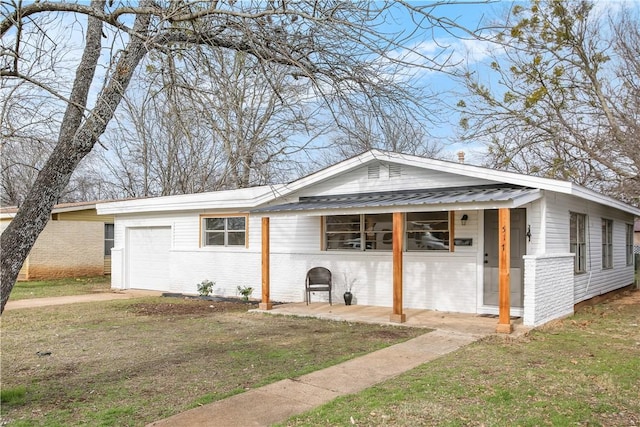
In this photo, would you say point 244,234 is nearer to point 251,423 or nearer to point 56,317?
point 56,317

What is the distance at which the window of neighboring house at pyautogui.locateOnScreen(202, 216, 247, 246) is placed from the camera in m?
14.0

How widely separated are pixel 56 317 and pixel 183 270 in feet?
15.4

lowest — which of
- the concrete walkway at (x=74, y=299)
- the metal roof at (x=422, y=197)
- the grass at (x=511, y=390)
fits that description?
the concrete walkway at (x=74, y=299)

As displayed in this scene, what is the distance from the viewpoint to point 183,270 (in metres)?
15.1

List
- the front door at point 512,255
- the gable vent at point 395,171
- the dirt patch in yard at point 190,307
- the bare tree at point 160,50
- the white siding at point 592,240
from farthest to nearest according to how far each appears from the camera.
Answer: the gable vent at point 395,171
the dirt patch in yard at point 190,307
the front door at point 512,255
the white siding at point 592,240
the bare tree at point 160,50

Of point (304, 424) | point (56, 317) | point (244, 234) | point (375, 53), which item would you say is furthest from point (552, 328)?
point (56, 317)

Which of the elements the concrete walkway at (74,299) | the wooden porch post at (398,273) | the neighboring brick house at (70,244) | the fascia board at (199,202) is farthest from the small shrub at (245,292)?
the neighboring brick house at (70,244)

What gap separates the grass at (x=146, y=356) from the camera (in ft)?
16.6

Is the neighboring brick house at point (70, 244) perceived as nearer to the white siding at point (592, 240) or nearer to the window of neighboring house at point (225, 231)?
the window of neighboring house at point (225, 231)

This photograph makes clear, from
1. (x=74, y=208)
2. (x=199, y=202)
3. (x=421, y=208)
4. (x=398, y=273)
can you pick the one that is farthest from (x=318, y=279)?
(x=74, y=208)

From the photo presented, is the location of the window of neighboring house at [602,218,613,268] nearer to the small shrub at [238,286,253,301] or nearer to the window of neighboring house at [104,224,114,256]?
the small shrub at [238,286,253,301]

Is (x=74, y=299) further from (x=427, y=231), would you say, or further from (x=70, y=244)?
(x=427, y=231)

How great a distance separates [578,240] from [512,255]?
80.0 inches

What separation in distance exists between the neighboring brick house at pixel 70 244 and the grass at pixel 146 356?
857cm
